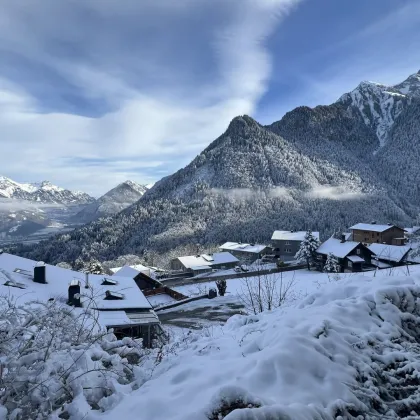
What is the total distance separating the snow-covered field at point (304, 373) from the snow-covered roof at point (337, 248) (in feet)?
129

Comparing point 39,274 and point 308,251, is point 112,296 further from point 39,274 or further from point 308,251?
point 308,251

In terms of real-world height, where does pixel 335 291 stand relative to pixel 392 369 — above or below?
above

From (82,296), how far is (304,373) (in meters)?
11.2

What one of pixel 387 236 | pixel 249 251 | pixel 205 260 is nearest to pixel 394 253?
pixel 387 236

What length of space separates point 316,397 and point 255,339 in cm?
137

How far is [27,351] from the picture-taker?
3.65m

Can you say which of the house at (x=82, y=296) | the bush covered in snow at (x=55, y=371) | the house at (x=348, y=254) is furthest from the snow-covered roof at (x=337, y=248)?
the bush covered in snow at (x=55, y=371)

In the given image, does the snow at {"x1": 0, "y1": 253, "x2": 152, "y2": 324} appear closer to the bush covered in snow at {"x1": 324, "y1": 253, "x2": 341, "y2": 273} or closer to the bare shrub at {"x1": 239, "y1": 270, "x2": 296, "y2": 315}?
the bare shrub at {"x1": 239, "y1": 270, "x2": 296, "y2": 315}

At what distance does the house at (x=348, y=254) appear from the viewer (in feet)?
134

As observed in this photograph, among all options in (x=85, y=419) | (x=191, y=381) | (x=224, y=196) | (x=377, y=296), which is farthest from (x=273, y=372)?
(x=224, y=196)

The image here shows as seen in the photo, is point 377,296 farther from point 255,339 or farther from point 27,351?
point 27,351

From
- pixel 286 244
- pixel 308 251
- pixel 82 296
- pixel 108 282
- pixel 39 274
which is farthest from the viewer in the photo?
pixel 286 244

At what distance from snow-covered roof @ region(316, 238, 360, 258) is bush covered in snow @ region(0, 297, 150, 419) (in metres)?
41.0

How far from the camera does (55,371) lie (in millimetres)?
3525
